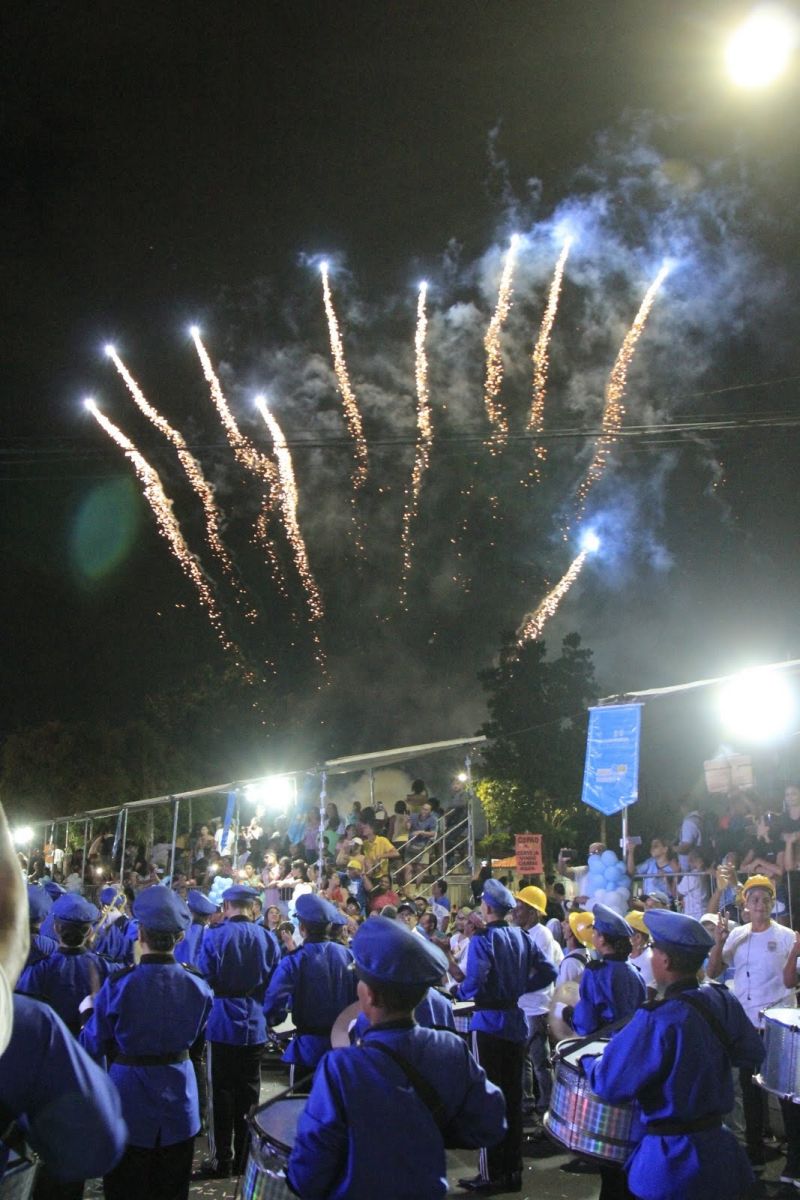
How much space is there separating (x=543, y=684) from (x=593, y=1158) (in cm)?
2754

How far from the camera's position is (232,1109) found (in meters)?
9.05

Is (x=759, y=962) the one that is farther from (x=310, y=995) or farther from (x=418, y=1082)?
(x=418, y=1082)

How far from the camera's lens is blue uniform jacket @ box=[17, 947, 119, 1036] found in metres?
8.17

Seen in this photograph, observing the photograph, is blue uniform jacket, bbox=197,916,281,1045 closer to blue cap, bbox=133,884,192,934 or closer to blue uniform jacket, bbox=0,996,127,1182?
blue cap, bbox=133,884,192,934

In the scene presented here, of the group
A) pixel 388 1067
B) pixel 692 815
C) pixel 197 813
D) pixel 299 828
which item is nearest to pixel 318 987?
pixel 388 1067

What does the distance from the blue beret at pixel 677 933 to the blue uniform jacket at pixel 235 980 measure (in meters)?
4.98

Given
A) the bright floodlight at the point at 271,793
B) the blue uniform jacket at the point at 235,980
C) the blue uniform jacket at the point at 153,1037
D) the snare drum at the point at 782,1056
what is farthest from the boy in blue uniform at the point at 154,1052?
the bright floodlight at the point at 271,793

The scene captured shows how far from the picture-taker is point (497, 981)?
8578 millimetres

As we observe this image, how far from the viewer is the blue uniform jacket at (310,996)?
8266mm

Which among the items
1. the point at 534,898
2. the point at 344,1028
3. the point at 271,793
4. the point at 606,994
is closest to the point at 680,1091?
the point at 344,1028

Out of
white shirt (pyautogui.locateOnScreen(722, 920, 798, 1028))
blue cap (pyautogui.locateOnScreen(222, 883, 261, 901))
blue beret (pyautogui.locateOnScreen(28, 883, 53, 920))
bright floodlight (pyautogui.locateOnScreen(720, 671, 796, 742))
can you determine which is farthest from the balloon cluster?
blue beret (pyautogui.locateOnScreen(28, 883, 53, 920))

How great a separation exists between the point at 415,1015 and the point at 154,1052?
1626 millimetres

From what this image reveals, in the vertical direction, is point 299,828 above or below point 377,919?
above

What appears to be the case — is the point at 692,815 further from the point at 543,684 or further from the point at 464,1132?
the point at 543,684
